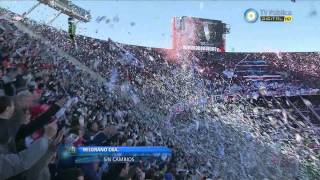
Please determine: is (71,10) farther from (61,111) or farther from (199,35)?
(199,35)

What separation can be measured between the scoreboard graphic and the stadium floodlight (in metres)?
0.77

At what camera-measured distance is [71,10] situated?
3.86 m

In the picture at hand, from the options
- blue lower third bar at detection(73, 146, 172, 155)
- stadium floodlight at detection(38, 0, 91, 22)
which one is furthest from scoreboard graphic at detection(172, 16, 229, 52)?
blue lower third bar at detection(73, 146, 172, 155)

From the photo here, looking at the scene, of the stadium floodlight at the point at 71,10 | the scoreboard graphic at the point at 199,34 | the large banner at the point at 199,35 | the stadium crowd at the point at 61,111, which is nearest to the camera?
the stadium crowd at the point at 61,111

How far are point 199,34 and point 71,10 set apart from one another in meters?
Result: 2.97

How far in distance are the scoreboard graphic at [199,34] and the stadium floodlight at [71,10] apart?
768mm

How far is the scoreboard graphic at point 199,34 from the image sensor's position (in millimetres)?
4746

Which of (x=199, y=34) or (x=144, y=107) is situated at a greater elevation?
(x=199, y=34)

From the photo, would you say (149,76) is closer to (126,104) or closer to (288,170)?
(126,104)
